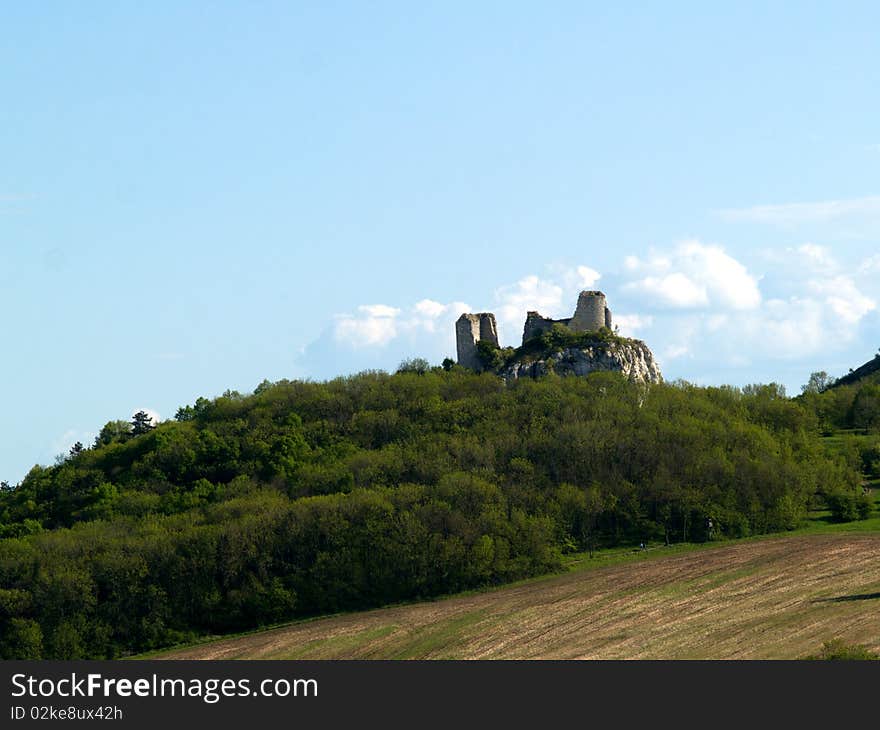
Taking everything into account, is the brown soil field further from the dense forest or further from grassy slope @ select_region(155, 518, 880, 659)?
the dense forest

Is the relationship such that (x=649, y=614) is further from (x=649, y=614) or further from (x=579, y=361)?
(x=579, y=361)

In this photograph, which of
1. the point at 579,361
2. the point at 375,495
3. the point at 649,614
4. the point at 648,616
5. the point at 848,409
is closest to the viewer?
the point at 648,616

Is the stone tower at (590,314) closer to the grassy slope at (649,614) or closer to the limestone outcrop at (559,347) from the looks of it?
the limestone outcrop at (559,347)

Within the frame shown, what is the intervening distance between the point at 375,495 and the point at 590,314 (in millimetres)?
37337

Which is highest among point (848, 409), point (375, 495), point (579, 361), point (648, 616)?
point (579, 361)

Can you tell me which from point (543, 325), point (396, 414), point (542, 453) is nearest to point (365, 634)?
point (542, 453)

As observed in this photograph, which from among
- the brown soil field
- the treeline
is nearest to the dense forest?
the treeline

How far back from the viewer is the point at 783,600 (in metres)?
71.9

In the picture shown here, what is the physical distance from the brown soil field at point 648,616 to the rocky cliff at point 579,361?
40.7 m

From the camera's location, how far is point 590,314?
133 metres

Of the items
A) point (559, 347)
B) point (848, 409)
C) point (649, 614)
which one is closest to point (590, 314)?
point (559, 347)

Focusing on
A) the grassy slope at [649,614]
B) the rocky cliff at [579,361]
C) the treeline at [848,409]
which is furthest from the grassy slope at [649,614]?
the treeline at [848,409]

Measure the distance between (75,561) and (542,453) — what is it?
36.2 m

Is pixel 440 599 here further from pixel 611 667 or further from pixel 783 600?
pixel 611 667
